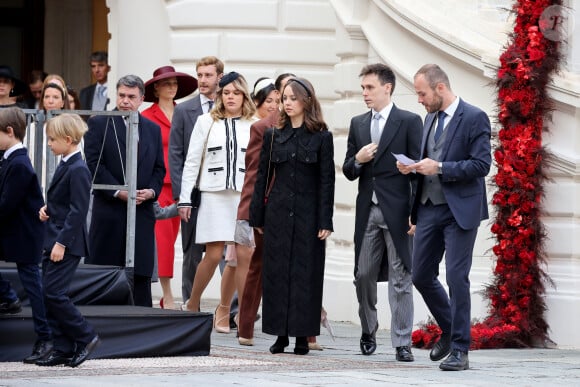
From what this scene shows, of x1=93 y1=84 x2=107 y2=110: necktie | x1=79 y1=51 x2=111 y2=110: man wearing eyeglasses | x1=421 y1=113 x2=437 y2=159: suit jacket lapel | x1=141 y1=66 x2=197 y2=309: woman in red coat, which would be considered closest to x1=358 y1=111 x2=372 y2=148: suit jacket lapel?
x1=421 y1=113 x2=437 y2=159: suit jacket lapel

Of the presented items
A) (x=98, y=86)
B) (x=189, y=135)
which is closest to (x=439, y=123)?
(x=189, y=135)

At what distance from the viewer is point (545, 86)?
497 inches

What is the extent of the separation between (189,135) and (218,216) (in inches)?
38.8

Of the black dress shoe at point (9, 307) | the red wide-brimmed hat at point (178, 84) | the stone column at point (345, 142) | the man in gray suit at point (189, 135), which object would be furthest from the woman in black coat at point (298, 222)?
the stone column at point (345, 142)

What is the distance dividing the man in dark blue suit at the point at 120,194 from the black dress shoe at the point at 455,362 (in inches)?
100.0

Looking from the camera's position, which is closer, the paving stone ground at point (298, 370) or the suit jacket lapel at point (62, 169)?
the paving stone ground at point (298, 370)

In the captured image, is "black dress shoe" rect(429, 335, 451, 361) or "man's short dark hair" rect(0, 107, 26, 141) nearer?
"man's short dark hair" rect(0, 107, 26, 141)

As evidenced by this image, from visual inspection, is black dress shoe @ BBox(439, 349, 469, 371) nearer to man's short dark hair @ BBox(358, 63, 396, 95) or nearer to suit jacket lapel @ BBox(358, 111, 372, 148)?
suit jacket lapel @ BBox(358, 111, 372, 148)

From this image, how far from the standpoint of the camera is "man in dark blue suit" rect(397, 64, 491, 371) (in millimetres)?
10445

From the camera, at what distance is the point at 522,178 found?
12.6m

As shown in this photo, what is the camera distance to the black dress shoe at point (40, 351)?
10.1 meters

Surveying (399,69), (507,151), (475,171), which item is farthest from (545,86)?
(475,171)

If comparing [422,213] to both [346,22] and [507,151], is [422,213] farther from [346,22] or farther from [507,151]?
[346,22]

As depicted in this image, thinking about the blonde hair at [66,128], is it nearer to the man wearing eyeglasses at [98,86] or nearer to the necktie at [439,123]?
the necktie at [439,123]
